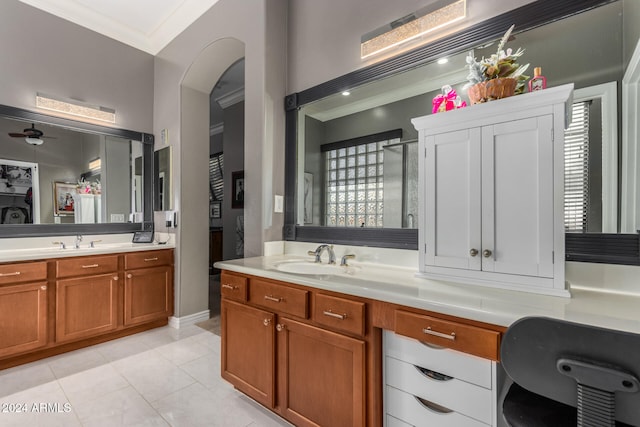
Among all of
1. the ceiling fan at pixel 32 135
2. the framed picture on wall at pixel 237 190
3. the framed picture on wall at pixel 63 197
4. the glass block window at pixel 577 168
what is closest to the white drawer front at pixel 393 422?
the glass block window at pixel 577 168

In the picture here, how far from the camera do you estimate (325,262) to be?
1978 millimetres

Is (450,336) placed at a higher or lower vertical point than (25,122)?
lower

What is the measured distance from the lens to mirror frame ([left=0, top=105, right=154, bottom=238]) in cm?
262

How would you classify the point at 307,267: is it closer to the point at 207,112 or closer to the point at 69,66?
the point at 207,112

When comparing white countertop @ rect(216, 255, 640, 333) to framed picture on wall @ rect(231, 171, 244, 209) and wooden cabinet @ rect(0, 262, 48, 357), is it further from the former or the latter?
framed picture on wall @ rect(231, 171, 244, 209)

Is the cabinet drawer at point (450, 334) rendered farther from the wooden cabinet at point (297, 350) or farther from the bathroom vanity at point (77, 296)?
the bathroom vanity at point (77, 296)

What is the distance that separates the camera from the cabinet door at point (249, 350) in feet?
5.27

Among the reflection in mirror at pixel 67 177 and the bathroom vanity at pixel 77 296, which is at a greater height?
the reflection in mirror at pixel 67 177

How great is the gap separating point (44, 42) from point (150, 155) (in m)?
1.29

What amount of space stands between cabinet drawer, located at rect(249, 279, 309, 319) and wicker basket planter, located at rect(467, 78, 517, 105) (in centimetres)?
118

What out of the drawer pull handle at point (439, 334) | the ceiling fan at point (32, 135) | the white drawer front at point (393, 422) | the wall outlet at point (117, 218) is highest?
the ceiling fan at point (32, 135)

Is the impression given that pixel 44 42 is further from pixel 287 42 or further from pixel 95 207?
pixel 287 42

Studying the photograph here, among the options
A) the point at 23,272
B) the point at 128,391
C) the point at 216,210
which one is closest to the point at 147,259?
the point at 23,272

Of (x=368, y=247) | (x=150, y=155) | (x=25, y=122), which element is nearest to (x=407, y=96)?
(x=368, y=247)
